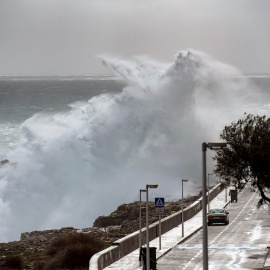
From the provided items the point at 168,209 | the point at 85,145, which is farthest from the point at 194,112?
the point at 168,209

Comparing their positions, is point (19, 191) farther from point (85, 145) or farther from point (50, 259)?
point (50, 259)

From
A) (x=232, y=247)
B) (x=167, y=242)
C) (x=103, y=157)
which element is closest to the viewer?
(x=232, y=247)

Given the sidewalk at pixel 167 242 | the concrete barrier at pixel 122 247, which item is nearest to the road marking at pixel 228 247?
the sidewalk at pixel 167 242

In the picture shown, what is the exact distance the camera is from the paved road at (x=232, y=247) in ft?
149

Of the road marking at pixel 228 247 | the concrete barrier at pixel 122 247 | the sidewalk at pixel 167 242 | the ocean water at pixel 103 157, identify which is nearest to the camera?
Result: the concrete barrier at pixel 122 247

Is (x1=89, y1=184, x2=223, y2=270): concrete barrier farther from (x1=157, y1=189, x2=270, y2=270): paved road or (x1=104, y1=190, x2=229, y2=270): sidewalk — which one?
(x1=157, y1=189, x2=270, y2=270): paved road

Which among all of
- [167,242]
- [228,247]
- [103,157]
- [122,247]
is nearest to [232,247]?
[228,247]

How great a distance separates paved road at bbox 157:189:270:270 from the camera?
4534 cm

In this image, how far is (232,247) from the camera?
52.7 m

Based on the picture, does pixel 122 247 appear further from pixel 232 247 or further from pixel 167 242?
pixel 167 242

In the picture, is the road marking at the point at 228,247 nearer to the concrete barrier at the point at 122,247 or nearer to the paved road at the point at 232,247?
the paved road at the point at 232,247

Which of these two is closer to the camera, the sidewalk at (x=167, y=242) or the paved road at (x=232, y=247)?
the sidewalk at (x=167, y=242)

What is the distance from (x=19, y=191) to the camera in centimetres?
10850

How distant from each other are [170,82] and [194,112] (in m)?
10.5
